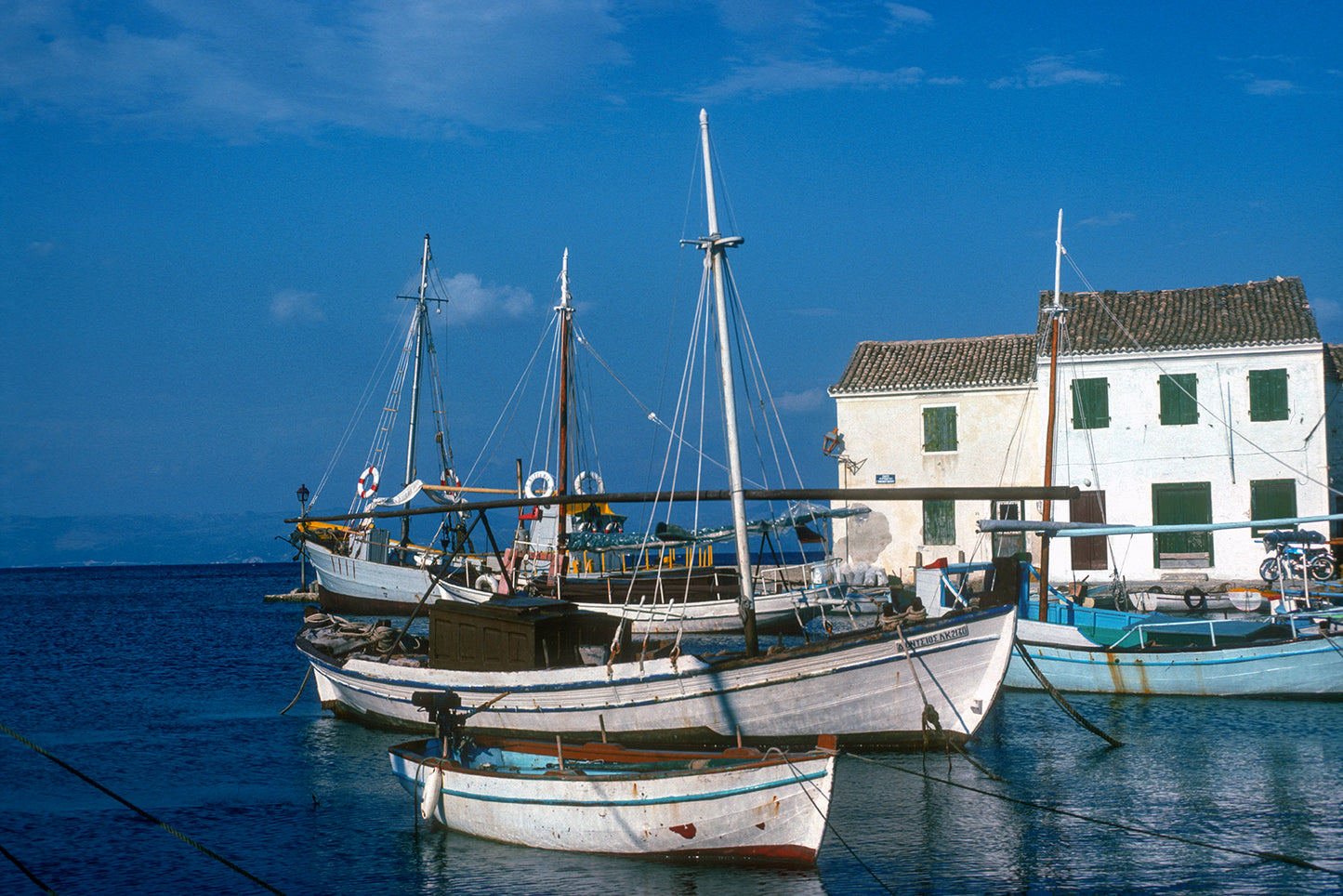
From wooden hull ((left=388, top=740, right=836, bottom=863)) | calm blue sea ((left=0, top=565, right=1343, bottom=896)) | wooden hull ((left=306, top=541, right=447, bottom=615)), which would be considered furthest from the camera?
wooden hull ((left=306, top=541, right=447, bottom=615))

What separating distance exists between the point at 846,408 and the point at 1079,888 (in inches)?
1042

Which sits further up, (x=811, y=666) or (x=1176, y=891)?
(x=811, y=666)

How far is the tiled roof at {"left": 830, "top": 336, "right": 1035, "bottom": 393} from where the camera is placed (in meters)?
35.3

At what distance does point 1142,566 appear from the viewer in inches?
1277

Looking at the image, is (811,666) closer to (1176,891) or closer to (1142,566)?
(1176,891)

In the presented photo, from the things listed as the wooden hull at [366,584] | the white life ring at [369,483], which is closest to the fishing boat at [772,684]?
the wooden hull at [366,584]

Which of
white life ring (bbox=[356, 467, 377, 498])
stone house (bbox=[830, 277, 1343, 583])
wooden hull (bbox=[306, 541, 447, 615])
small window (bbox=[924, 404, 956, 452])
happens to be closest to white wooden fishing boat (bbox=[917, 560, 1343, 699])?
stone house (bbox=[830, 277, 1343, 583])

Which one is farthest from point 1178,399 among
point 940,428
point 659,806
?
point 659,806

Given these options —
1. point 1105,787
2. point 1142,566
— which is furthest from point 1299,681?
point 1142,566

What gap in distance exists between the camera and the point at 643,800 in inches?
461

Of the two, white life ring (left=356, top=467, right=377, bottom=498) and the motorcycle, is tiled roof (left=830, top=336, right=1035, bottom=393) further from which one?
white life ring (left=356, top=467, right=377, bottom=498)

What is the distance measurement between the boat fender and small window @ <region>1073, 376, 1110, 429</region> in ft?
84.8

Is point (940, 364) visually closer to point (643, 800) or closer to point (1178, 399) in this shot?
point (1178, 399)

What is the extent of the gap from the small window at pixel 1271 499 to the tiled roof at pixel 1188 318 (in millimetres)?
4079
